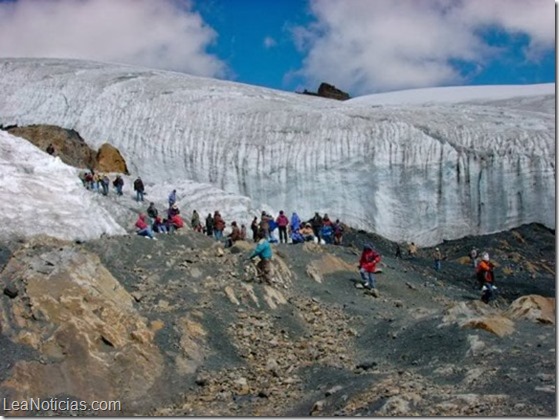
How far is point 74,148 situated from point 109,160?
1.61 meters

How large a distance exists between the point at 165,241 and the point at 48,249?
13.7 feet

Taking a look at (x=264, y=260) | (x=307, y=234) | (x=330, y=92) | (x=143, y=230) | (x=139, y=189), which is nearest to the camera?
(x=264, y=260)

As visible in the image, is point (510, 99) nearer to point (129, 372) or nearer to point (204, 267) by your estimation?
point (204, 267)

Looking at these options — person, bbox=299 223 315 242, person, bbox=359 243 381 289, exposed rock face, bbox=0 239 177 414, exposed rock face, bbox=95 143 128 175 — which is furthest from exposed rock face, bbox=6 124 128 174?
exposed rock face, bbox=0 239 177 414

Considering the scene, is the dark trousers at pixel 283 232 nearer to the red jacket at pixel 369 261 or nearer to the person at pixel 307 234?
the person at pixel 307 234

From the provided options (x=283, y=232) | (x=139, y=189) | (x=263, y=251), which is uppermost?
(x=139, y=189)

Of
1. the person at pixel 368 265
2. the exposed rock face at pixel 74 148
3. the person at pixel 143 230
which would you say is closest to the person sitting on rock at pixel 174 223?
the person at pixel 143 230

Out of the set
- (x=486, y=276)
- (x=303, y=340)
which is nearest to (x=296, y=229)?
(x=486, y=276)

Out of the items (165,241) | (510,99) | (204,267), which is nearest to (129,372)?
(204,267)

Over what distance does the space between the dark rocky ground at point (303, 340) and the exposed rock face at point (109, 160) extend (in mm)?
16593

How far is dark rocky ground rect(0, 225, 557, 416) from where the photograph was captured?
37.8ft

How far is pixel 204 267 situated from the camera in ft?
60.3

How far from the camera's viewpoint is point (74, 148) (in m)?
37.1

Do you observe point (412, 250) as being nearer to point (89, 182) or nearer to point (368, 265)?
point (368, 265)
